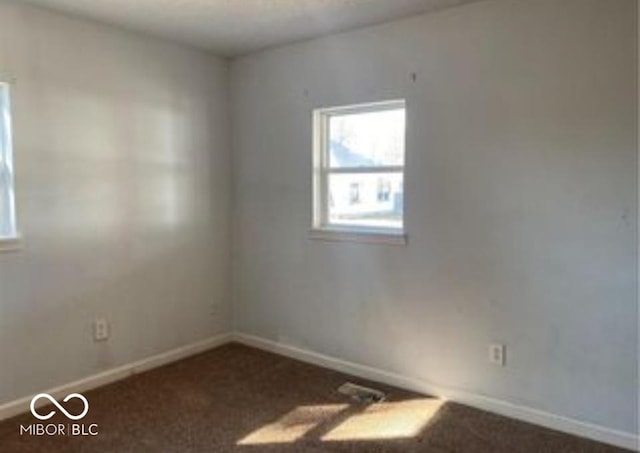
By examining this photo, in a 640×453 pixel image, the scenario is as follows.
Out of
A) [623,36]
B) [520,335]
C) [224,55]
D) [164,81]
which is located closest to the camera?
[623,36]

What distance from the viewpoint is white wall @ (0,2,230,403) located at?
2.87 m

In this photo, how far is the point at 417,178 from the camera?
10.2ft

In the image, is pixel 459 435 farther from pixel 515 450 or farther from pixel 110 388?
pixel 110 388

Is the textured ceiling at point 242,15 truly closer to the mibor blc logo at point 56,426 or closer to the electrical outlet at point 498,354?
the electrical outlet at point 498,354

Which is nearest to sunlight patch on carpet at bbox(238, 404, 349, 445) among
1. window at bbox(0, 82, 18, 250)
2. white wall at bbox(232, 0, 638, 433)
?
white wall at bbox(232, 0, 638, 433)

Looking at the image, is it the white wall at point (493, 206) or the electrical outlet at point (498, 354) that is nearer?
the white wall at point (493, 206)

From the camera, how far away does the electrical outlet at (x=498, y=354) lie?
286cm

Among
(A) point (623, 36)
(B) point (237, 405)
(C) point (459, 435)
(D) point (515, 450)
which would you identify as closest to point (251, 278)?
(B) point (237, 405)

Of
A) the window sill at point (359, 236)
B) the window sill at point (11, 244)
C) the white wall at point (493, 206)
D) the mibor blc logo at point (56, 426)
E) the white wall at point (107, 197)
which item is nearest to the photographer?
the white wall at point (493, 206)

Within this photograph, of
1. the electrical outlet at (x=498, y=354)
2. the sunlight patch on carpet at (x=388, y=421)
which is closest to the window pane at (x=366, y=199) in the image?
the electrical outlet at (x=498, y=354)

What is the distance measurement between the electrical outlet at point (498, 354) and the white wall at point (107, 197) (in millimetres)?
2216

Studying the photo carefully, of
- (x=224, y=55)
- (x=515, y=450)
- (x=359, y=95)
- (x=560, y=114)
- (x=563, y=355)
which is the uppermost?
(x=224, y=55)

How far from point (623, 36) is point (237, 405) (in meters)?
2.89

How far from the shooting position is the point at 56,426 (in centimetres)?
270
